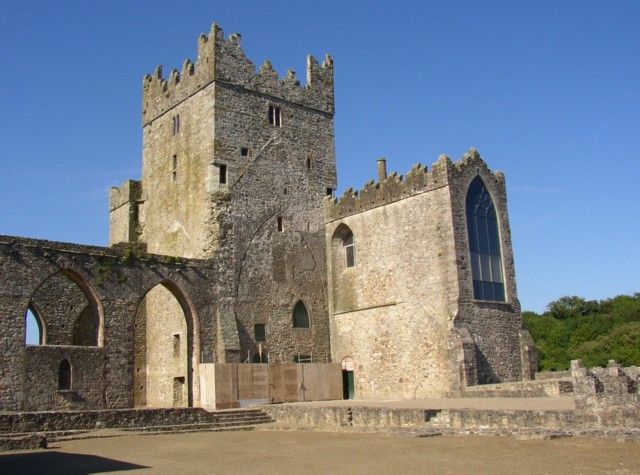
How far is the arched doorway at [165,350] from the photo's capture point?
25000 millimetres

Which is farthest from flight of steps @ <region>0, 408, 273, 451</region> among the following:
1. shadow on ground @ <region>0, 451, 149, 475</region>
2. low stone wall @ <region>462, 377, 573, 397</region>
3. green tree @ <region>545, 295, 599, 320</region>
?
green tree @ <region>545, 295, 599, 320</region>

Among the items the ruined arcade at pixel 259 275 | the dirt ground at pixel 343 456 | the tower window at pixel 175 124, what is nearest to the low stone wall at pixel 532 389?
the ruined arcade at pixel 259 275

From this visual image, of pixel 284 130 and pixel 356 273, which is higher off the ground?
pixel 284 130

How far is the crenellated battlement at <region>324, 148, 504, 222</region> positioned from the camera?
988 inches

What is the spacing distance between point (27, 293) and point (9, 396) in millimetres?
3049

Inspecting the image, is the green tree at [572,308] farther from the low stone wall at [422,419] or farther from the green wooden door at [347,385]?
the low stone wall at [422,419]

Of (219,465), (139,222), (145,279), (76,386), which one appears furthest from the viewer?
(139,222)

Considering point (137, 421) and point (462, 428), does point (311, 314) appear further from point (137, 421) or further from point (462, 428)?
point (462, 428)

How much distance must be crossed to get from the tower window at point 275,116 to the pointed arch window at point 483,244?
865 cm

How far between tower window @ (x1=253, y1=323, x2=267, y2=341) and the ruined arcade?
0.16 ft

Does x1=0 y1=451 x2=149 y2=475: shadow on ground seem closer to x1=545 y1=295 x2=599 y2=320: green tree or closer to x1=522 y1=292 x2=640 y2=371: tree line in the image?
x1=522 y1=292 x2=640 y2=371: tree line

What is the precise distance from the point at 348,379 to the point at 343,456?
15.9 m

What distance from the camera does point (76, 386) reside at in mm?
22203

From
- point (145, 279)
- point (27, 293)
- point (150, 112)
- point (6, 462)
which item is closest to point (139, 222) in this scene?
point (150, 112)
